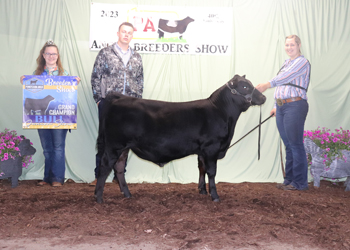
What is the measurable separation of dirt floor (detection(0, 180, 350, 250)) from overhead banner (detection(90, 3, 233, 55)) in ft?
7.52

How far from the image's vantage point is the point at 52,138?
509 centimetres

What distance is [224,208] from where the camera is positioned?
12.3 feet

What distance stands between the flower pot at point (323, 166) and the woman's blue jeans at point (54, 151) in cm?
367

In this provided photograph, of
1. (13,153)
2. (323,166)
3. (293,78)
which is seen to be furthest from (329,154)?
(13,153)

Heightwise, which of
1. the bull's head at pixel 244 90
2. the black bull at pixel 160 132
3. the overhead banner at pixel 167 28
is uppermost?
the overhead banner at pixel 167 28

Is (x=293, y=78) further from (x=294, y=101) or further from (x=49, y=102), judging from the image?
(x=49, y=102)

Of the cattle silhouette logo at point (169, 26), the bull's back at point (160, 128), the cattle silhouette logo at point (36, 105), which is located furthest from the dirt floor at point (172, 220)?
the cattle silhouette logo at point (169, 26)

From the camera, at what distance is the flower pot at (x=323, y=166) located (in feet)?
16.5

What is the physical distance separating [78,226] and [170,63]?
323 centimetres

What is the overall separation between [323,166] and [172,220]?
2.90 metres

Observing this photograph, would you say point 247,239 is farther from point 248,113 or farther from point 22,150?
point 22,150

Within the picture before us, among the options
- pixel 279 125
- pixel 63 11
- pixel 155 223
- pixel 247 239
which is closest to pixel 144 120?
pixel 155 223

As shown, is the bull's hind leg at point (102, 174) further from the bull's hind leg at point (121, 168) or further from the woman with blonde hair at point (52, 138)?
the woman with blonde hair at point (52, 138)

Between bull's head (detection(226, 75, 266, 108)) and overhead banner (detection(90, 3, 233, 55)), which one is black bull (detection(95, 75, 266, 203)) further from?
overhead banner (detection(90, 3, 233, 55))
